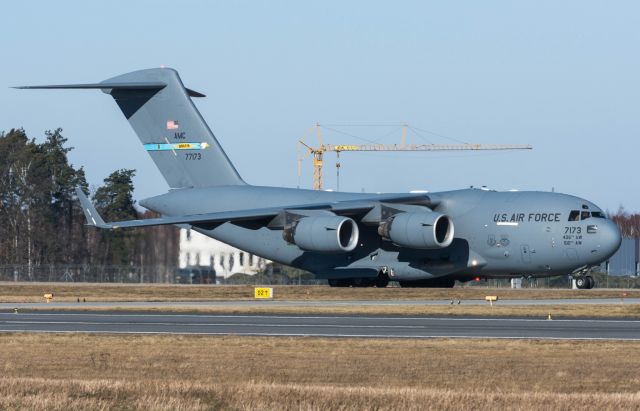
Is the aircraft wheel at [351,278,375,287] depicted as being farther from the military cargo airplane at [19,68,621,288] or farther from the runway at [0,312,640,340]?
the runway at [0,312,640,340]

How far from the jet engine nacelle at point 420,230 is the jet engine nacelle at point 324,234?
110 cm

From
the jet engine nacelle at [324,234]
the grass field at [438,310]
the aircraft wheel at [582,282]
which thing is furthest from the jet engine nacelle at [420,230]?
the grass field at [438,310]

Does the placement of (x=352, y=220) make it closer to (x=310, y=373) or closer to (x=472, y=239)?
(x=472, y=239)

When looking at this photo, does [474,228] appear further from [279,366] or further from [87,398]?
[87,398]

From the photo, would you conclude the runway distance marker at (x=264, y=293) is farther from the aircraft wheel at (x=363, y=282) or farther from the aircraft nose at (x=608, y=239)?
the aircraft nose at (x=608, y=239)

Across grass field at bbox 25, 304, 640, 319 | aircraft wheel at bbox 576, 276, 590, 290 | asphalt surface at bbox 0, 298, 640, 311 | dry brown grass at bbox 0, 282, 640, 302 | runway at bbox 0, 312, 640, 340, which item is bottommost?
runway at bbox 0, 312, 640, 340

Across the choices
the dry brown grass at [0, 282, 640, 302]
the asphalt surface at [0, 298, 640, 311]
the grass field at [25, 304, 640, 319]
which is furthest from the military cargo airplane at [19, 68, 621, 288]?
the grass field at [25, 304, 640, 319]

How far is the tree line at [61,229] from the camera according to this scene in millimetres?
48500

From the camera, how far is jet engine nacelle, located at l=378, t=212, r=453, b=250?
37.7 meters

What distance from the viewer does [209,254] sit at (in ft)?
154

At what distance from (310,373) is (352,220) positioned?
23.0 meters

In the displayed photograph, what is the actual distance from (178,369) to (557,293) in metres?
22.9

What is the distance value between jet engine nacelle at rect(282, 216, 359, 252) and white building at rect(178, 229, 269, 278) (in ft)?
25.9

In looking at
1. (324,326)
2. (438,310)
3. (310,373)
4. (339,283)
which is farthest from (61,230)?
(310,373)
